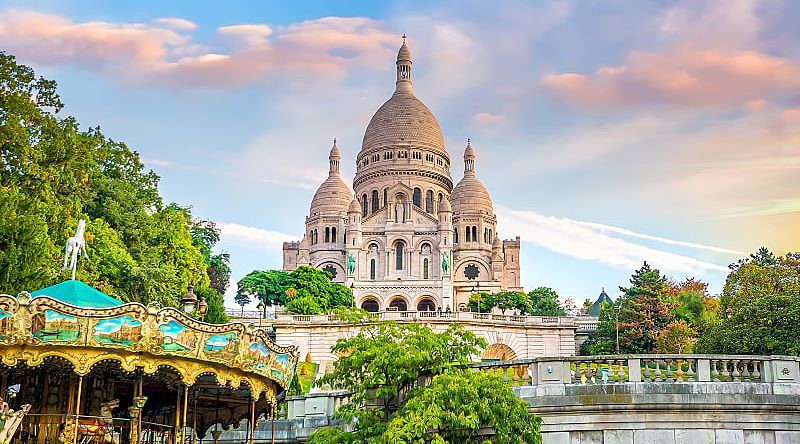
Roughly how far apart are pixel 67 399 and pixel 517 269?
90610 millimetres

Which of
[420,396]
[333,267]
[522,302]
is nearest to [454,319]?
[522,302]

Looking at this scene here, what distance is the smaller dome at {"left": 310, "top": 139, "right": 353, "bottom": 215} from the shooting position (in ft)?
354

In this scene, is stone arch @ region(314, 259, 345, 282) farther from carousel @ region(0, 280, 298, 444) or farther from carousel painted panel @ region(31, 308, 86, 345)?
carousel painted panel @ region(31, 308, 86, 345)

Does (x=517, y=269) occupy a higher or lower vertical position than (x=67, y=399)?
higher

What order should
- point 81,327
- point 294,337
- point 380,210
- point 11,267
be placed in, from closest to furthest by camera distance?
point 81,327
point 11,267
point 294,337
point 380,210

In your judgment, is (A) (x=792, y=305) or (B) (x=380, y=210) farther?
(B) (x=380, y=210)

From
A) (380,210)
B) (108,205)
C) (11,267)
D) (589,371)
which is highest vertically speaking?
(380,210)

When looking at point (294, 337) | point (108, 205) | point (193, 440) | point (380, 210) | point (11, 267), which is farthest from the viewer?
point (380, 210)

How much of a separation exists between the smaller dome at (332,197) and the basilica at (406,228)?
0.12 meters

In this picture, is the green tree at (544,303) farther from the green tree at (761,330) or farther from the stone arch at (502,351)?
the green tree at (761,330)

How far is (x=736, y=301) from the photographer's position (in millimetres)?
52625

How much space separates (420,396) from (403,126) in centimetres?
9593

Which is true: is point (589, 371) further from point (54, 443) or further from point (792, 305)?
point (792, 305)

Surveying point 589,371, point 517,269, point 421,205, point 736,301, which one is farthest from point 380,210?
point 589,371
